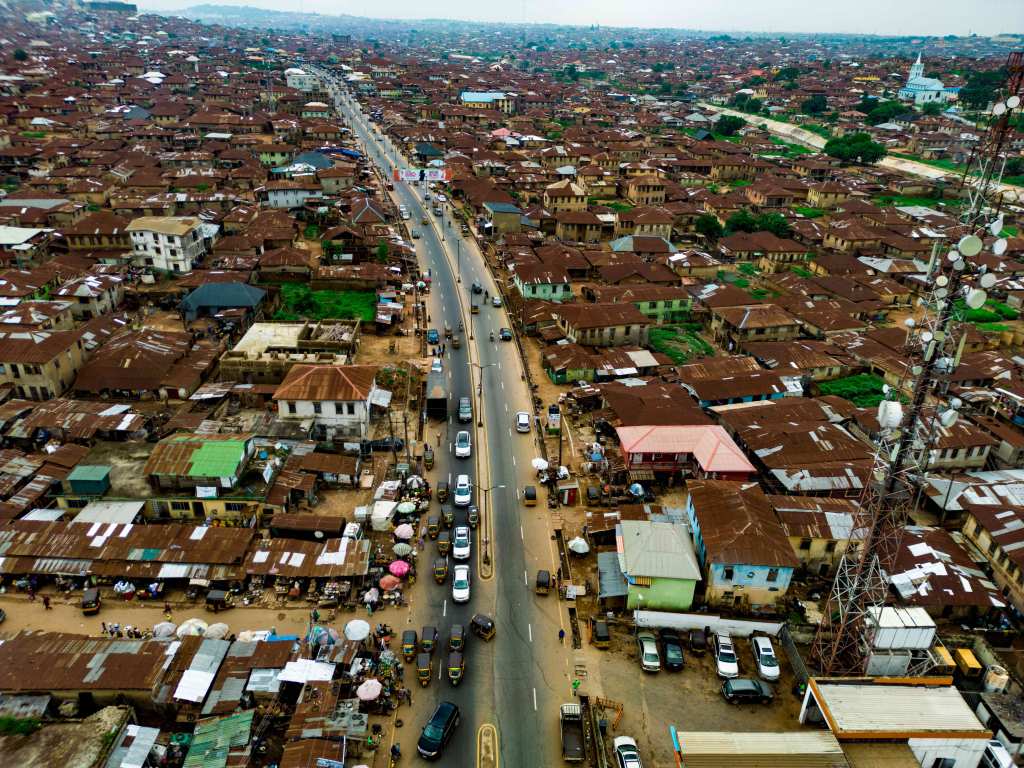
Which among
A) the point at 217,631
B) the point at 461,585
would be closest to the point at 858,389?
the point at 461,585

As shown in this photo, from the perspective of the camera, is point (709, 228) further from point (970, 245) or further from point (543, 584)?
point (970, 245)

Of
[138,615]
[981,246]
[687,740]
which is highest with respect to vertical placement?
[981,246]

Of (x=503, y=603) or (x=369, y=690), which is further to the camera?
(x=503, y=603)

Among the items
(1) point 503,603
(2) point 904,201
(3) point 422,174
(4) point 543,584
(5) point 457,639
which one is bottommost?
(1) point 503,603

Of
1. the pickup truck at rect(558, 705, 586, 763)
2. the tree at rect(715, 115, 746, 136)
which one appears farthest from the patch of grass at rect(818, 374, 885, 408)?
the tree at rect(715, 115, 746, 136)

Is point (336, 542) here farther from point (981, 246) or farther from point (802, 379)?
point (802, 379)

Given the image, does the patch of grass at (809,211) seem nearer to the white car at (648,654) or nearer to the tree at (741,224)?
the tree at (741,224)

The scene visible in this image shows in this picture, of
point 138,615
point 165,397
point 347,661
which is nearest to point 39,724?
point 138,615

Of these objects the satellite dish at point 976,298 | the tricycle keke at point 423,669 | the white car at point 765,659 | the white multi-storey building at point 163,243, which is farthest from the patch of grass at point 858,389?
the white multi-storey building at point 163,243
